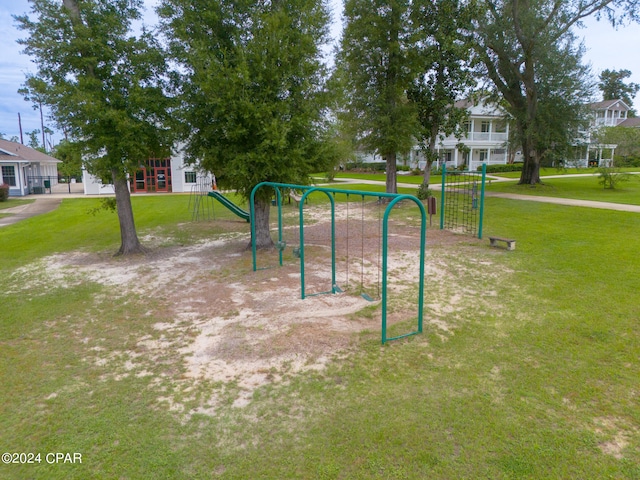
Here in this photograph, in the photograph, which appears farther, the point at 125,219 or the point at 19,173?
the point at 19,173

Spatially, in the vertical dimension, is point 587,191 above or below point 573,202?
above

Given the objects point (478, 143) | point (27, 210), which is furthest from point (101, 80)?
point (478, 143)

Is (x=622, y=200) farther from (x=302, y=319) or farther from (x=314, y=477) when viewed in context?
(x=314, y=477)

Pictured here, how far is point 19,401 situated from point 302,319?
3409 millimetres

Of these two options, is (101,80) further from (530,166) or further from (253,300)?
(530,166)

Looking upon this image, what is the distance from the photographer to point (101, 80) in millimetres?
9602

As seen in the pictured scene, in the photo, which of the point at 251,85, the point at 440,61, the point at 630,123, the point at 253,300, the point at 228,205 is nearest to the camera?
the point at 253,300

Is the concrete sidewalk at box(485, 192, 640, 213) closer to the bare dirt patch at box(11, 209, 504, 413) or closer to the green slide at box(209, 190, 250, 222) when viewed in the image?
the bare dirt patch at box(11, 209, 504, 413)

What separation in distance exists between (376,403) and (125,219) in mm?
8935

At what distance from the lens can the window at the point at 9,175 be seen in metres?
A: 29.6

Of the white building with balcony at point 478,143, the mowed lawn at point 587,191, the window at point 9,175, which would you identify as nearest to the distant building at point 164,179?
the window at point 9,175

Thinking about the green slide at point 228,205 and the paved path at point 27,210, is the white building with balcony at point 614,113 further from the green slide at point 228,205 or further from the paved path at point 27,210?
the paved path at point 27,210

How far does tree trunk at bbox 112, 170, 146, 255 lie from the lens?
10625 mm

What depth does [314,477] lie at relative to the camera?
10.4 ft
